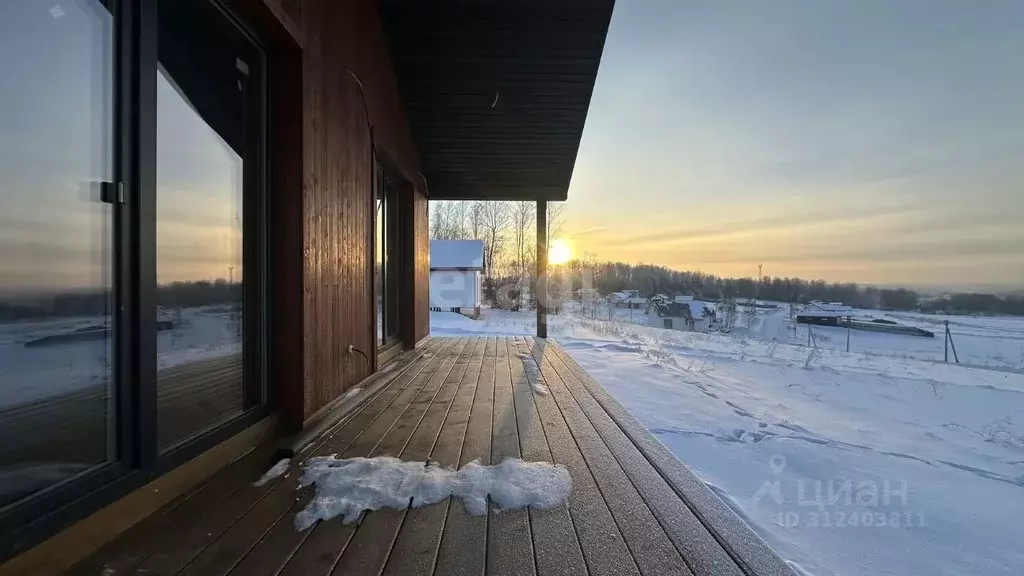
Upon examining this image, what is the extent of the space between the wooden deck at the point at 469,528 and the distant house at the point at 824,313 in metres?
13.7

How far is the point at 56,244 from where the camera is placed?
3.67 feet

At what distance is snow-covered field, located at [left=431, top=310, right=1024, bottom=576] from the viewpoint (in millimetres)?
2887

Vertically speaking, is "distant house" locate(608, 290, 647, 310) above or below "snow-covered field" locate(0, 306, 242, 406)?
below

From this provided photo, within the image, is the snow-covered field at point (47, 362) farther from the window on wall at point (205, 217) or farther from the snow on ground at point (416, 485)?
the snow on ground at point (416, 485)

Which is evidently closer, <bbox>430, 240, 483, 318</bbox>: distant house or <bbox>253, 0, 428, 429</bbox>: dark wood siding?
<bbox>253, 0, 428, 429</bbox>: dark wood siding

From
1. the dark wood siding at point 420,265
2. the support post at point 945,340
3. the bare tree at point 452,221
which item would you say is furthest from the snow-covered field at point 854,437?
the bare tree at point 452,221

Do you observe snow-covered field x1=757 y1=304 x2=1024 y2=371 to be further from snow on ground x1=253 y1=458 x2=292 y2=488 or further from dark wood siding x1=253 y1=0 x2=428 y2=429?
snow on ground x1=253 y1=458 x2=292 y2=488

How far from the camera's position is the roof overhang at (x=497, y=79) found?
12.2ft

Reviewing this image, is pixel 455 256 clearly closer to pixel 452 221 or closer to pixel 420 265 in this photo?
pixel 452 221

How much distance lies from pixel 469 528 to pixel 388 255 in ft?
13.0

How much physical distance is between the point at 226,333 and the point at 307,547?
1.01 m

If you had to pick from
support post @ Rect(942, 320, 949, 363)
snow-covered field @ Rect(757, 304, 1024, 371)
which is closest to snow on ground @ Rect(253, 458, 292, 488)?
snow-covered field @ Rect(757, 304, 1024, 371)

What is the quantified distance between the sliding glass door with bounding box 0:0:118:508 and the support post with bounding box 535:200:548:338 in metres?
5.40

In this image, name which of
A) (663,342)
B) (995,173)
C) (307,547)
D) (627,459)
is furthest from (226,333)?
(663,342)
